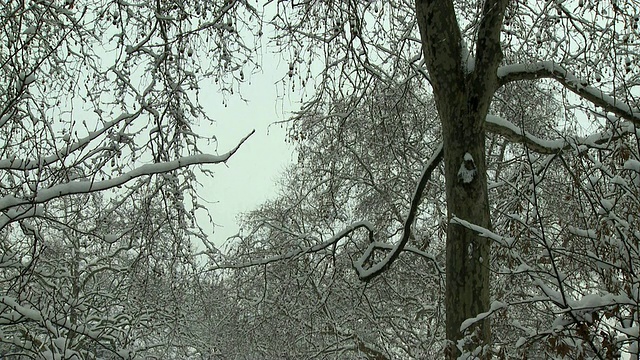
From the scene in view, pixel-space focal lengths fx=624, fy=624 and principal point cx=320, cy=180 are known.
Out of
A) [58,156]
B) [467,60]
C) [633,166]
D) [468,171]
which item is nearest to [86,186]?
[58,156]

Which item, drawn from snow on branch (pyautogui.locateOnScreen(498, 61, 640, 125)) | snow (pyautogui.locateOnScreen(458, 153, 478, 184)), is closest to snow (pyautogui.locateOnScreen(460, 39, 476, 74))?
snow on branch (pyautogui.locateOnScreen(498, 61, 640, 125))

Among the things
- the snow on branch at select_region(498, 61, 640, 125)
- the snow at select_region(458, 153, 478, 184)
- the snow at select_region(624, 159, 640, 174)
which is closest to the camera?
the snow at select_region(624, 159, 640, 174)

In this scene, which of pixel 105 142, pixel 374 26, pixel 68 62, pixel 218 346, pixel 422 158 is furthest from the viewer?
pixel 218 346

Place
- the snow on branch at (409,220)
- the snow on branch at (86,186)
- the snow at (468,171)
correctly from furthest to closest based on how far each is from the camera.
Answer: the snow on branch at (409,220), the snow at (468,171), the snow on branch at (86,186)

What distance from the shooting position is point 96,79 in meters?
5.46

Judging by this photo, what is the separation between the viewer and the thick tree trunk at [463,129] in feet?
13.9

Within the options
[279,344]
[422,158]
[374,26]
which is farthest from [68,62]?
[279,344]

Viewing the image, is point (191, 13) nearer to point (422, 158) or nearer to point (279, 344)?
point (422, 158)

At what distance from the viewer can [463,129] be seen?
4.47 metres

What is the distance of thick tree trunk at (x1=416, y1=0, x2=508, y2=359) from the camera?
424 centimetres

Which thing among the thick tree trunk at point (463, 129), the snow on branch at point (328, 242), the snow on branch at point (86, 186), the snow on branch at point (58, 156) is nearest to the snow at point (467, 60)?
the thick tree trunk at point (463, 129)

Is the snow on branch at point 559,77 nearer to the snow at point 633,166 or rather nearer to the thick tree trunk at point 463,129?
the thick tree trunk at point 463,129

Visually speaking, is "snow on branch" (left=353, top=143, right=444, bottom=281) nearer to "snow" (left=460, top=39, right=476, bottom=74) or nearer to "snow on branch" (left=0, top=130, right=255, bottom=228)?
"snow" (left=460, top=39, right=476, bottom=74)

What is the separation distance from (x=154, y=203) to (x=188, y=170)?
461 mm
